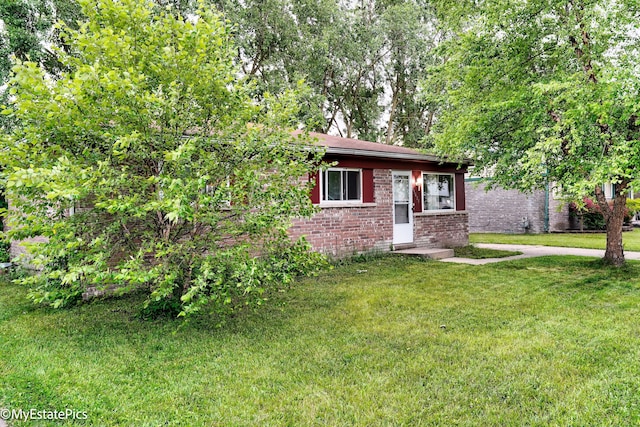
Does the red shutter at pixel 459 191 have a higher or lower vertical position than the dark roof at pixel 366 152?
lower

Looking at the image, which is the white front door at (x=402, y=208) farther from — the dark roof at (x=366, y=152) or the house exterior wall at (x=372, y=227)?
the dark roof at (x=366, y=152)

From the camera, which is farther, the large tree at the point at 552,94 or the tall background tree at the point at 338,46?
the tall background tree at the point at 338,46

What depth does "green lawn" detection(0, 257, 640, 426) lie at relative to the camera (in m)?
2.91

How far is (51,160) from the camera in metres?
4.35

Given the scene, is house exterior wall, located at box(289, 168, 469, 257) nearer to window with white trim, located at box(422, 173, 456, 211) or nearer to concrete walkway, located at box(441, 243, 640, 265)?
window with white trim, located at box(422, 173, 456, 211)

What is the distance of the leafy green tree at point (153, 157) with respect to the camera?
3969 millimetres

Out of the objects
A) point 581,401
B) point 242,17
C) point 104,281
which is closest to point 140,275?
point 104,281

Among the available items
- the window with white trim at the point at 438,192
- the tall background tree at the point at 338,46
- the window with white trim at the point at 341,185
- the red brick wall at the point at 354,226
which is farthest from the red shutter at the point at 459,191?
the tall background tree at the point at 338,46

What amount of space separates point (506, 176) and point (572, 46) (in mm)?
2671

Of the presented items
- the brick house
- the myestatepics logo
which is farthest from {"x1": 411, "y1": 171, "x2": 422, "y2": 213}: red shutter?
the myestatepics logo

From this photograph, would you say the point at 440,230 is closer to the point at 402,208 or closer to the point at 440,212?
the point at 440,212

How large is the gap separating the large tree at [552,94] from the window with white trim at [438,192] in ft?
8.47

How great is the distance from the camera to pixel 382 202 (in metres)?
10.7

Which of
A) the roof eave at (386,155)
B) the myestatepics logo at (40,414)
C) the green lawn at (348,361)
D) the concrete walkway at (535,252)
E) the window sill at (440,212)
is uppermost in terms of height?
the roof eave at (386,155)
